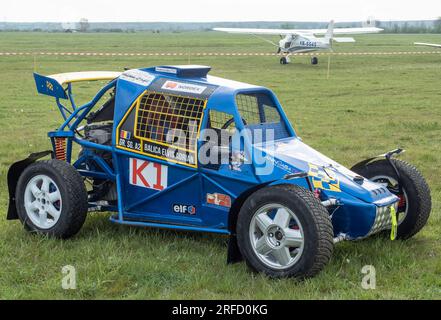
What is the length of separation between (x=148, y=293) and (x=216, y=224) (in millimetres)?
1201

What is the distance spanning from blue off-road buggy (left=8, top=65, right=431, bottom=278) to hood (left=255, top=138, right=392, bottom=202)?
0.01 m

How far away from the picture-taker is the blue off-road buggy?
587 cm

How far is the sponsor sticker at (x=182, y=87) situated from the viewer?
6.83 m

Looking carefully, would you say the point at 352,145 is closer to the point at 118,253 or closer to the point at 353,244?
the point at 353,244

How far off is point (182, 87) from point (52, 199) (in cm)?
175

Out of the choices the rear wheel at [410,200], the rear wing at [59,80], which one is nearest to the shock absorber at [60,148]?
the rear wing at [59,80]

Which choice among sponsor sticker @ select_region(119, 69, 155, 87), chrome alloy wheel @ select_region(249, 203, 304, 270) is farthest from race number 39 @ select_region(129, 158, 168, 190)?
chrome alloy wheel @ select_region(249, 203, 304, 270)

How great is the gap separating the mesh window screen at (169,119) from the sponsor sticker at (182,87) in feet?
0.27

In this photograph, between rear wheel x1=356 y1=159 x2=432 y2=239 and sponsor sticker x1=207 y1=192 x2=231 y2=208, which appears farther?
rear wheel x1=356 y1=159 x2=432 y2=239

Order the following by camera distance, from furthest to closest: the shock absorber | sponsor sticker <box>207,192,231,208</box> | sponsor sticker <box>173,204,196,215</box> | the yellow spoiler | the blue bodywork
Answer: the yellow spoiler < the shock absorber < sponsor sticker <box>173,204,196,215</box> < sponsor sticker <box>207,192,231,208</box> < the blue bodywork

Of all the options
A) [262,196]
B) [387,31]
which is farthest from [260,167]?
[387,31]

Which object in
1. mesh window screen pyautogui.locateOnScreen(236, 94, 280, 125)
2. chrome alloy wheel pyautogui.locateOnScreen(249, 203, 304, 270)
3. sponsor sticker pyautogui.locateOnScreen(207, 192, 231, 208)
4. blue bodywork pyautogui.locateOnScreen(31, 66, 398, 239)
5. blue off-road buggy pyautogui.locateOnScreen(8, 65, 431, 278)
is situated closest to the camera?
chrome alloy wheel pyautogui.locateOnScreen(249, 203, 304, 270)

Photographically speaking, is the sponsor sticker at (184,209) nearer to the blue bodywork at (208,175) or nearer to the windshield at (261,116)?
the blue bodywork at (208,175)

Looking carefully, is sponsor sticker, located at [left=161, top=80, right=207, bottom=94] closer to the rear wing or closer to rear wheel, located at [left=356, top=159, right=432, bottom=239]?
the rear wing
